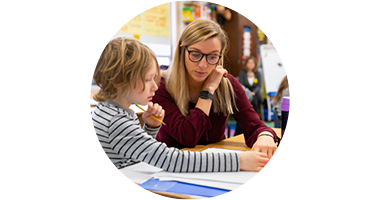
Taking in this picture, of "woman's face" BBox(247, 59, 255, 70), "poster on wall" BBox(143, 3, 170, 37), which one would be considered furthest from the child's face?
"woman's face" BBox(247, 59, 255, 70)

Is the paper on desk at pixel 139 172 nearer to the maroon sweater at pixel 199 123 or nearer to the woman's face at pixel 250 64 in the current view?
the maroon sweater at pixel 199 123

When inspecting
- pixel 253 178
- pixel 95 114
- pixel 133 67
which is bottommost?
pixel 253 178

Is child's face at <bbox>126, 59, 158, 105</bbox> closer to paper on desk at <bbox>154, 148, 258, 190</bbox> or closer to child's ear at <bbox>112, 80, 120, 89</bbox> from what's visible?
child's ear at <bbox>112, 80, 120, 89</bbox>

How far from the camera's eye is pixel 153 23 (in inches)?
41.4

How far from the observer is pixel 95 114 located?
0.67 meters

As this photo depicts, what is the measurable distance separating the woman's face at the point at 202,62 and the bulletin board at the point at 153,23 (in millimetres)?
171

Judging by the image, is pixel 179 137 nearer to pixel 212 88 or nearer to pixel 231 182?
pixel 212 88

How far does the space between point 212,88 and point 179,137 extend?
6.6 inches

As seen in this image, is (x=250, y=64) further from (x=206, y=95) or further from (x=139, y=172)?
(x=139, y=172)

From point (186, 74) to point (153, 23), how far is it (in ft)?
0.88

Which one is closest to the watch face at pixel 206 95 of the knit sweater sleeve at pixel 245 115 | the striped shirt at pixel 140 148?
the knit sweater sleeve at pixel 245 115

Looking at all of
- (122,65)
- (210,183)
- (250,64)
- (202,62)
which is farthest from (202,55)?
(250,64)

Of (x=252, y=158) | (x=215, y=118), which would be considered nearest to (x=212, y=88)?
(x=215, y=118)

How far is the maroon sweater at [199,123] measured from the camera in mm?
853
